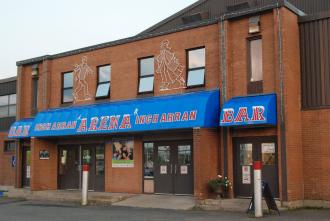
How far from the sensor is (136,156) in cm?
2327

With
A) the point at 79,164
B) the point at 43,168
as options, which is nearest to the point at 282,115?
the point at 79,164

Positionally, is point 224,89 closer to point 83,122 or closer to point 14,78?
point 83,122

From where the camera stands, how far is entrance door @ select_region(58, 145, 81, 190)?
85.6 ft

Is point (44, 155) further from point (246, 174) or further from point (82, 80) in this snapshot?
point (246, 174)

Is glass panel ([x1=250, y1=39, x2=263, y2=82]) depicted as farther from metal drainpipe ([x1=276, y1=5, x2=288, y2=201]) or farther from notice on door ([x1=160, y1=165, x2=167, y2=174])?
notice on door ([x1=160, y1=165, x2=167, y2=174])

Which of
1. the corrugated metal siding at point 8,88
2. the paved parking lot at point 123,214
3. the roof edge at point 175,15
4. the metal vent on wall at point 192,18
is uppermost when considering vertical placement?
the roof edge at point 175,15

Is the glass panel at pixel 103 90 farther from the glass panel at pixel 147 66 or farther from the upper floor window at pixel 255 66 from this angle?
the upper floor window at pixel 255 66

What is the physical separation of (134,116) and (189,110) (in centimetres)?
300

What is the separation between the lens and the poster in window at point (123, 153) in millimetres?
23438

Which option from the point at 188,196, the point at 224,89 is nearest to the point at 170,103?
the point at 224,89

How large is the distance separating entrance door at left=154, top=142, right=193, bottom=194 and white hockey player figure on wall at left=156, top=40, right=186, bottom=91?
8.42 ft

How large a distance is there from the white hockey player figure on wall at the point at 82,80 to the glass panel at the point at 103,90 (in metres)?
0.57

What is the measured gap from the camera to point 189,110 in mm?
20062

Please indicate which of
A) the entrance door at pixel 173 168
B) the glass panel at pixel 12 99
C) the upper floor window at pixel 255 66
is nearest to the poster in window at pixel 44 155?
the glass panel at pixel 12 99
